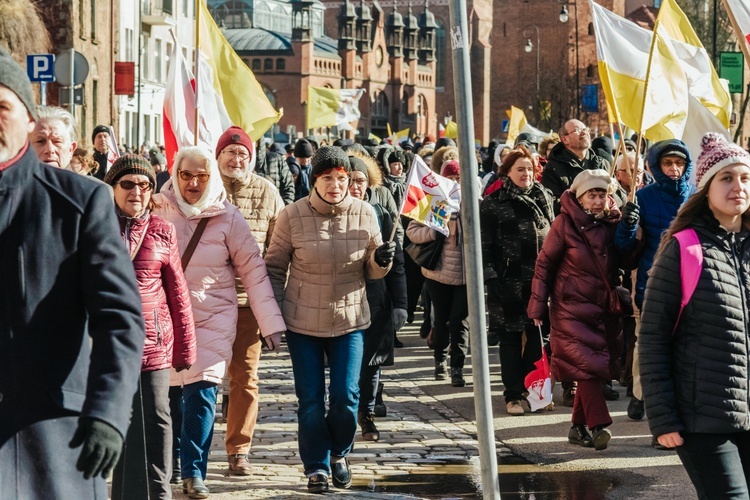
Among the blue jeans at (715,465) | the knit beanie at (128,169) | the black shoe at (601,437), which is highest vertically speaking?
the knit beanie at (128,169)

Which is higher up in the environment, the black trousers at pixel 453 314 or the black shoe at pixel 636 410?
the black trousers at pixel 453 314

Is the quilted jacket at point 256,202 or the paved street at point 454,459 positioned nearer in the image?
the paved street at point 454,459

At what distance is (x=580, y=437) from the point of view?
927cm

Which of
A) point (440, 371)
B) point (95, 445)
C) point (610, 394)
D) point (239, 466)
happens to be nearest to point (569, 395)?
point (610, 394)

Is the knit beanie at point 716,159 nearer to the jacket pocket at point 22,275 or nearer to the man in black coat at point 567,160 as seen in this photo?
the jacket pocket at point 22,275

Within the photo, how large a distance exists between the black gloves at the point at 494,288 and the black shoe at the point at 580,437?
1699 mm

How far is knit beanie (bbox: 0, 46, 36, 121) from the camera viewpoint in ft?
12.6

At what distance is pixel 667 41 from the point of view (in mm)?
11172

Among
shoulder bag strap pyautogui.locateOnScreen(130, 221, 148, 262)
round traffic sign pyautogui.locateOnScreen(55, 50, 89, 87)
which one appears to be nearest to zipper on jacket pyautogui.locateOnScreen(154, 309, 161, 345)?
shoulder bag strap pyautogui.locateOnScreen(130, 221, 148, 262)

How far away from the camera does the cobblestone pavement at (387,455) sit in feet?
26.2

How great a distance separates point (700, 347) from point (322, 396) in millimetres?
3257

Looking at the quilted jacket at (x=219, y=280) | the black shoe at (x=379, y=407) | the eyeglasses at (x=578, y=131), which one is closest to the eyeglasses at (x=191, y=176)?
the quilted jacket at (x=219, y=280)

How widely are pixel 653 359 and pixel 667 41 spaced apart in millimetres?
6461

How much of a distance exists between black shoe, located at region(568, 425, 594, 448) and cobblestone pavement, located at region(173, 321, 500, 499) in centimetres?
65
